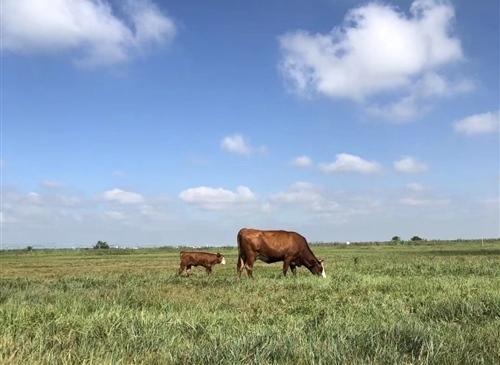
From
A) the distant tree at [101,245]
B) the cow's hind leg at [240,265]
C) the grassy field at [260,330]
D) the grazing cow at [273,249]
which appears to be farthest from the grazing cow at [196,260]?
the distant tree at [101,245]

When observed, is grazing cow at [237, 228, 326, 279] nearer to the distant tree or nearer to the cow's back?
the cow's back

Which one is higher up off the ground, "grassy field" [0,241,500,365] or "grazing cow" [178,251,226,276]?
"grazing cow" [178,251,226,276]

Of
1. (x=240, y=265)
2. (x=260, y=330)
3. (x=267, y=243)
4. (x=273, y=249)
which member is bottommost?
(x=260, y=330)

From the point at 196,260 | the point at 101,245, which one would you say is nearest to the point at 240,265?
the point at 196,260

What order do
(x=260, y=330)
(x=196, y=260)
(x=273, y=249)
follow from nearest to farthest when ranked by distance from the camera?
1. (x=260, y=330)
2. (x=273, y=249)
3. (x=196, y=260)

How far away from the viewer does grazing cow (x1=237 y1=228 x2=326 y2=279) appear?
22.8 meters

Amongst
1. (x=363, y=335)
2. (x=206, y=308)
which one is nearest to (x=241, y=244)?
(x=206, y=308)

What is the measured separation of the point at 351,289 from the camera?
12.8 m

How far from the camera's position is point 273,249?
22.9 m

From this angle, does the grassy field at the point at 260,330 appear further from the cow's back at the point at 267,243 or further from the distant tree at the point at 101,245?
the distant tree at the point at 101,245

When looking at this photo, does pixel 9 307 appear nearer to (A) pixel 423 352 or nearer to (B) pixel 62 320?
(B) pixel 62 320

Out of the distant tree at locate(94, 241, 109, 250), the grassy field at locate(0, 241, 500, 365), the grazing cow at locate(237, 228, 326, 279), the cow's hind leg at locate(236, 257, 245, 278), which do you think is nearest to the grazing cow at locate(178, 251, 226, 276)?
the cow's hind leg at locate(236, 257, 245, 278)

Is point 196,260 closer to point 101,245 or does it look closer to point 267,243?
point 267,243

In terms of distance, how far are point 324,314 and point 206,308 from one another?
241cm
